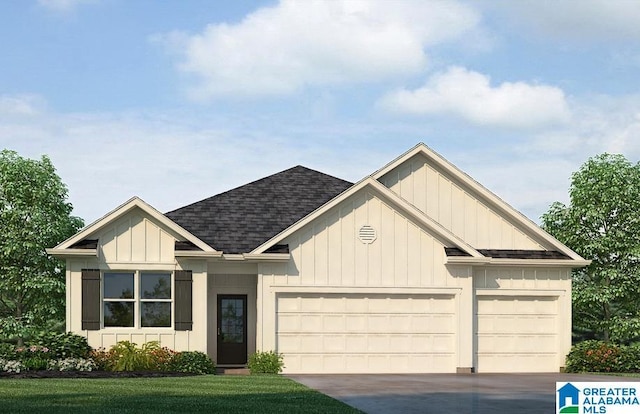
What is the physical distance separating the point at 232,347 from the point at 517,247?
9.04 m

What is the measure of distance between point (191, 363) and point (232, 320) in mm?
3287

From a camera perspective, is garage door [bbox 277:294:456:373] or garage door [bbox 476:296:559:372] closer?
garage door [bbox 277:294:456:373]

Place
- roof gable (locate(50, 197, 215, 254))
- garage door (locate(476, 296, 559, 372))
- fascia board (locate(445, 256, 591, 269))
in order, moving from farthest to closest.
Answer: garage door (locate(476, 296, 559, 372)) < fascia board (locate(445, 256, 591, 269)) < roof gable (locate(50, 197, 215, 254))

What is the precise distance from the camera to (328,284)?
27.1 m

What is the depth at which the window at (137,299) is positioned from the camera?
26.4 metres

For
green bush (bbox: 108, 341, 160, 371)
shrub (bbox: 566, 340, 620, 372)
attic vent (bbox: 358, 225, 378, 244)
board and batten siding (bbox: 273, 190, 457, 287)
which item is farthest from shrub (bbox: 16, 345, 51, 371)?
shrub (bbox: 566, 340, 620, 372)

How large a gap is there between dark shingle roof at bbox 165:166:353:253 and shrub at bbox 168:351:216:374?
3339mm

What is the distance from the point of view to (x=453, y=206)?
2975 centimetres

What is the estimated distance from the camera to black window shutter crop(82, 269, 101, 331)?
26047 millimetres

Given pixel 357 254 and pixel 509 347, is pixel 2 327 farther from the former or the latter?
pixel 509 347

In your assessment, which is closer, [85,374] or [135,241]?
[85,374]

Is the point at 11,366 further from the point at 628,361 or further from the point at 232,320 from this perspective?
the point at 628,361

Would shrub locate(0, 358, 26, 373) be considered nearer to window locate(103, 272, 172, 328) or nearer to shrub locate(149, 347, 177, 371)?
window locate(103, 272, 172, 328)

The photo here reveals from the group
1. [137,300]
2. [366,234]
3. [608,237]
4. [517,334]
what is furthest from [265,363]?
[608,237]
